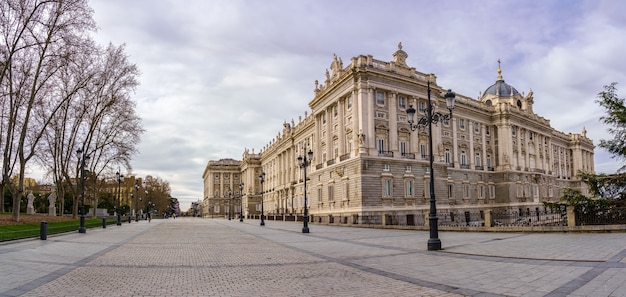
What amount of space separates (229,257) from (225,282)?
15.8ft

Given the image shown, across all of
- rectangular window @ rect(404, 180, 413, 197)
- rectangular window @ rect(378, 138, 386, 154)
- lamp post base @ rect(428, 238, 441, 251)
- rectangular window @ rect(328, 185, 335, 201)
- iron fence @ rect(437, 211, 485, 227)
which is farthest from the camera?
rectangular window @ rect(328, 185, 335, 201)

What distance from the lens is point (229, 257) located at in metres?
13.5

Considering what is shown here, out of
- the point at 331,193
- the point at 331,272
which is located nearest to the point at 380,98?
the point at 331,193

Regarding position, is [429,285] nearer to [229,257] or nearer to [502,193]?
[229,257]

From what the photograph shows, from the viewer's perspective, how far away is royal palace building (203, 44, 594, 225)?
141 feet

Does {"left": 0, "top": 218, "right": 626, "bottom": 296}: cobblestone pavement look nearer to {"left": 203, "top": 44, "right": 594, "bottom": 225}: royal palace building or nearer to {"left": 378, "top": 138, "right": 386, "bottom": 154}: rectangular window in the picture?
{"left": 203, "top": 44, "right": 594, "bottom": 225}: royal palace building

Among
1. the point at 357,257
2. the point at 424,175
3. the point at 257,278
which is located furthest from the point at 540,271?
the point at 424,175

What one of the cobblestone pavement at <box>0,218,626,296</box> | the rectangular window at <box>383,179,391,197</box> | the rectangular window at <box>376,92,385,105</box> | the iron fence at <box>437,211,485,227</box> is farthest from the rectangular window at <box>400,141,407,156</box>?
the cobblestone pavement at <box>0,218,626,296</box>

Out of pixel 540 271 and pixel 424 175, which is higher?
pixel 424 175

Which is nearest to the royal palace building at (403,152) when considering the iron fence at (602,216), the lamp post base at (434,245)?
the iron fence at (602,216)

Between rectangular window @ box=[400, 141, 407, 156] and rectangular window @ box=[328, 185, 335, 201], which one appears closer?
rectangular window @ box=[400, 141, 407, 156]

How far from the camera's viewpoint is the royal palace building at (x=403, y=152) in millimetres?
43031

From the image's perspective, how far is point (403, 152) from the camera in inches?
1813

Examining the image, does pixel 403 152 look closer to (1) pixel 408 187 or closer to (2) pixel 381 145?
(2) pixel 381 145
